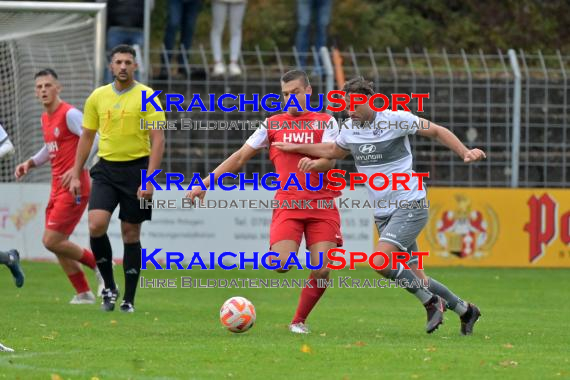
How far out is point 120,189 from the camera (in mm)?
11570

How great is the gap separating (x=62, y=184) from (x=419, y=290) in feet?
13.2

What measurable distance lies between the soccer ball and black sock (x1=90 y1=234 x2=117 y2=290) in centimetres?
243

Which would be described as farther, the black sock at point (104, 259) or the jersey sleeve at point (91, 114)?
the black sock at point (104, 259)

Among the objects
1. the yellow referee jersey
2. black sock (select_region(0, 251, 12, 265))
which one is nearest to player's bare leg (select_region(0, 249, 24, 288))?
black sock (select_region(0, 251, 12, 265))

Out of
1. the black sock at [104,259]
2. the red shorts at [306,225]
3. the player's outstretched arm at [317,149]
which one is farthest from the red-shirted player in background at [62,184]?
the player's outstretched arm at [317,149]

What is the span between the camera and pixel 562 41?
105ft

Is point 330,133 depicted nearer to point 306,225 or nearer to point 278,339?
point 306,225

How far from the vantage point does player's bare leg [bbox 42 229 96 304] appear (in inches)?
492

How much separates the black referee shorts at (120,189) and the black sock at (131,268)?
30 centimetres

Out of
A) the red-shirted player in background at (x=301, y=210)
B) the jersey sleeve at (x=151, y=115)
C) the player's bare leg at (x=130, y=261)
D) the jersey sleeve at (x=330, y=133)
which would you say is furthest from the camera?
the player's bare leg at (x=130, y=261)

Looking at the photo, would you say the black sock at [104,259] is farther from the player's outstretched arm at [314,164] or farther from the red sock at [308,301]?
the player's outstretched arm at [314,164]

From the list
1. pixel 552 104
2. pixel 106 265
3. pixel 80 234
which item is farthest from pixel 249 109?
pixel 106 265

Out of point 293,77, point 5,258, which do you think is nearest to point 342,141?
point 293,77

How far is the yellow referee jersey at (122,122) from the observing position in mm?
11562
